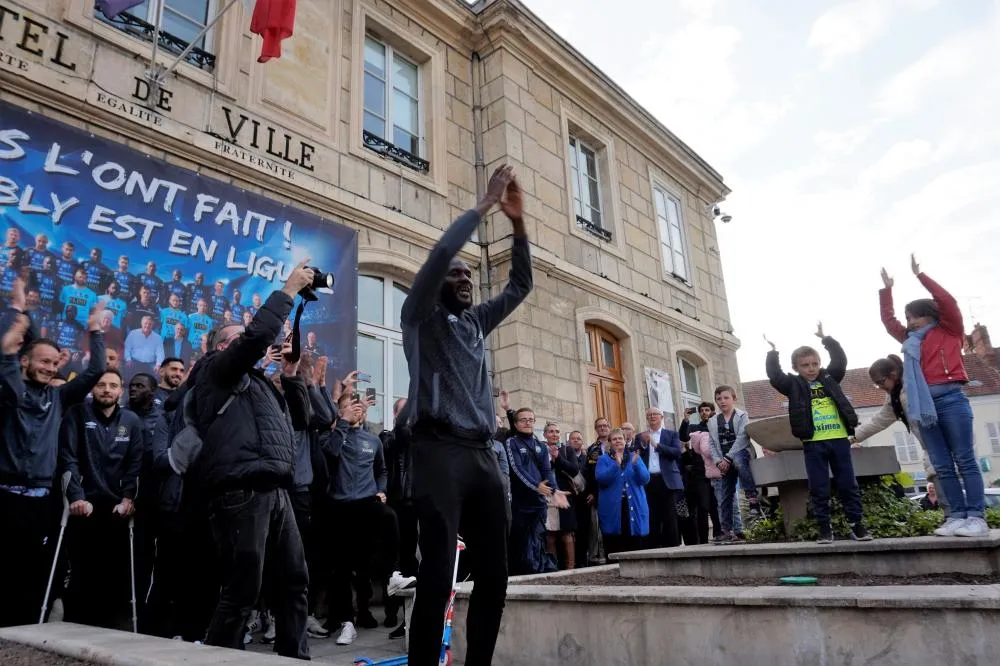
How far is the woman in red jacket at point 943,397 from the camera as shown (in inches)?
174

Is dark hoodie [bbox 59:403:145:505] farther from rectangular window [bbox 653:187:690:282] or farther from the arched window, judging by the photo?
rectangular window [bbox 653:187:690:282]

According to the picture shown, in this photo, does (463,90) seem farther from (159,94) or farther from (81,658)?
(81,658)

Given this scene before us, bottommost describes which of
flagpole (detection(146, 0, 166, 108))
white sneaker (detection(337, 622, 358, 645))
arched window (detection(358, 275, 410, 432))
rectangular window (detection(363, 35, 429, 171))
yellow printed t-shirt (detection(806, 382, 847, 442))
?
white sneaker (detection(337, 622, 358, 645))

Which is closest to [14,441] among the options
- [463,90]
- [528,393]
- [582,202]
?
[528,393]

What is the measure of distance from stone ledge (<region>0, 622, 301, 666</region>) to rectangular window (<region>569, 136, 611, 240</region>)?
32.9 ft

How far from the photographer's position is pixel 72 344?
18.8 feet

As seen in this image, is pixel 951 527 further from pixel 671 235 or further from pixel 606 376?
pixel 671 235

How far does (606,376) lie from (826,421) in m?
6.89

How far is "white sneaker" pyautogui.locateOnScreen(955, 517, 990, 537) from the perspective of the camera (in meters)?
4.11

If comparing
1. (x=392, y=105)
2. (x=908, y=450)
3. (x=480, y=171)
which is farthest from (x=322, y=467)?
(x=908, y=450)

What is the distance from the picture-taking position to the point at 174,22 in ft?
24.7

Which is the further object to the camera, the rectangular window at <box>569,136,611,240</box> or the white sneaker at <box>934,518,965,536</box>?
the rectangular window at <box>569,136,611,240</box>

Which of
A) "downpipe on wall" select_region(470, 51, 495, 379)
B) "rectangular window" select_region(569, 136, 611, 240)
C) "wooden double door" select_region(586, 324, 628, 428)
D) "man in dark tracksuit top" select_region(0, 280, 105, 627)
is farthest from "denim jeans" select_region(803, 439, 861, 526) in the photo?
"rectangular window" select_region(569, 136, 611, 240)

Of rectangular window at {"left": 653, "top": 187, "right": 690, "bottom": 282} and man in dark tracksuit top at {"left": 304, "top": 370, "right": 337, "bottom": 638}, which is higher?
rectangular window at {"left": 653, "top": 187, "right": 690, "bottom": 282}
